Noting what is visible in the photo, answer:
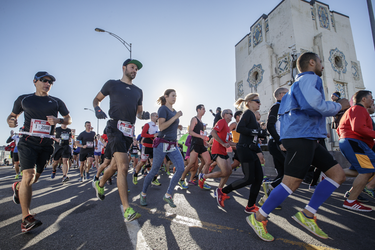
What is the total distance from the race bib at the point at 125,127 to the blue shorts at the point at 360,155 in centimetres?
391

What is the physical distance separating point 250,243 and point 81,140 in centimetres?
774

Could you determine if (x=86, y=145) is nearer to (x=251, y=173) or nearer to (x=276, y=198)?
(x=251, y=173)

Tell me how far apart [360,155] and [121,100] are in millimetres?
4302

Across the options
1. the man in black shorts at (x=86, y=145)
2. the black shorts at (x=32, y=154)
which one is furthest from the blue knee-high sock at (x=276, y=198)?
the man in black shorts at (x=86, y=145)

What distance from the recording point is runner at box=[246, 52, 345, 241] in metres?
2.15

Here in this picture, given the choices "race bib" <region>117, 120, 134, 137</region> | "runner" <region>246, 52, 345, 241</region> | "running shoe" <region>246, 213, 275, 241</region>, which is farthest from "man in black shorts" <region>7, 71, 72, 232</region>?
"runner" <region>246, 52, 345, 241</region>

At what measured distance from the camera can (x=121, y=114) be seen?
10.2 ft

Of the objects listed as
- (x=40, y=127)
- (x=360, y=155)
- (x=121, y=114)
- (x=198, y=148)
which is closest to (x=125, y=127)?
(x=121, y=114)

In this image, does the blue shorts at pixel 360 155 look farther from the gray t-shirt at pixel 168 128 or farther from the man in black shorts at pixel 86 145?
the man in black shorts at pixel 86 145

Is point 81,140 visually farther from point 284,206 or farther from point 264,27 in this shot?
point 264,27

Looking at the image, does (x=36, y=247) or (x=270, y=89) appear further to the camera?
(x=270, y=89)

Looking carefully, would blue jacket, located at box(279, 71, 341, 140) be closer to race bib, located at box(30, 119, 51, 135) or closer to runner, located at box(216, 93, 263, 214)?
runner, located at box(216, 93, 263, 214)

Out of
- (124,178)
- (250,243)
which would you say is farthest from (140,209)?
(250,243)

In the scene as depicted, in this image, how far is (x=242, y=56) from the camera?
2562 centimetres
